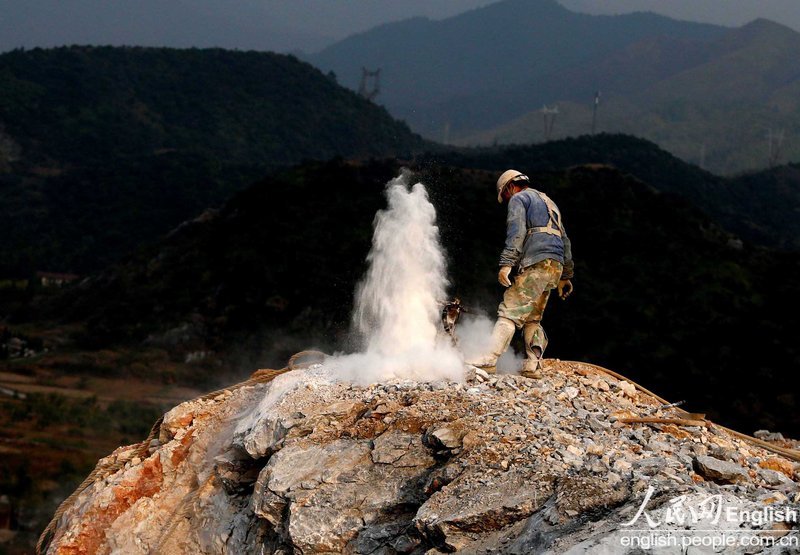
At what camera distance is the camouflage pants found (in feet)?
30.5

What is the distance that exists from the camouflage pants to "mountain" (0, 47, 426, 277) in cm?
6260

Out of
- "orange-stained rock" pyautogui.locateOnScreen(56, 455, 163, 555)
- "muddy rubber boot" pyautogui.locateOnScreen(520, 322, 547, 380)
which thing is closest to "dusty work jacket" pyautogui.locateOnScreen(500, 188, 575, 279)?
"muddy rubber boot" pyautogui.locateOnScreen(520, 322, 547, 380)

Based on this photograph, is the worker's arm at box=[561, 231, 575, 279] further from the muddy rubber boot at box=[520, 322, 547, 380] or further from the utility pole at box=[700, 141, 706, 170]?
the utility pole at box=[700, 141, 706, 170]

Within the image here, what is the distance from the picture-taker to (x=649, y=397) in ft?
32.8

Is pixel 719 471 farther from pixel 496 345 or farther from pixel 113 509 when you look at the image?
pixel 113 509

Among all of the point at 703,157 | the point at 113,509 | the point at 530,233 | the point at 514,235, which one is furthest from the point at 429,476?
the point at 703,157

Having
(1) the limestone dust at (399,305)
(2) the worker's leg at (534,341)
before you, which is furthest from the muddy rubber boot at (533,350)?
(1) the limestone dust at (399,305)

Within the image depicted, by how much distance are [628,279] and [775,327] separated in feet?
27.7

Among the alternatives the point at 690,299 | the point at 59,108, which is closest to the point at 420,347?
A: the point at 690,299

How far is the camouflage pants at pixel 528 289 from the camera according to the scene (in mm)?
9305

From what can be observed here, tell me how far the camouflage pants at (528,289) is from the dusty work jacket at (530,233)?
10 cm

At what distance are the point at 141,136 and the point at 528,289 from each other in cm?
11285

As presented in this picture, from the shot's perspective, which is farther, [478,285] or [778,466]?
[478,285]

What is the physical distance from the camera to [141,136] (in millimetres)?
114375
